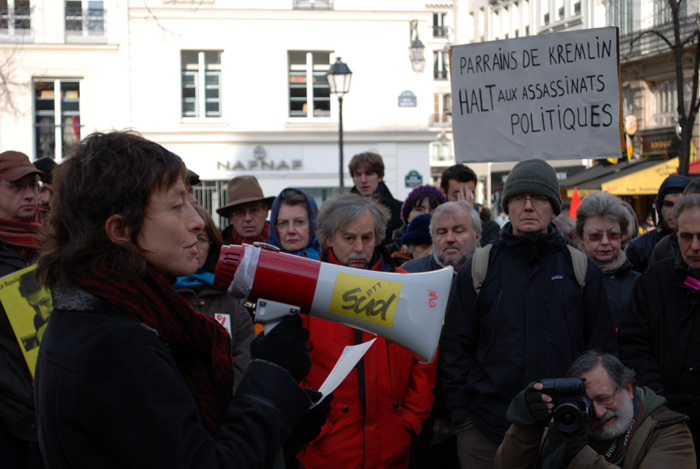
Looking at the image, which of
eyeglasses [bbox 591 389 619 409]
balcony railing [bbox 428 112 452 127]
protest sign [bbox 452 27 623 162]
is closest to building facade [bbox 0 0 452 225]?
protest sign [bbox 452 27 623 162]

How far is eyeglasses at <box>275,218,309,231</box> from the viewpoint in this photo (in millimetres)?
4535

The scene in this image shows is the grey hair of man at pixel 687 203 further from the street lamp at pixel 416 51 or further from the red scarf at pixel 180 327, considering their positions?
the street lamp at pixel 416 51

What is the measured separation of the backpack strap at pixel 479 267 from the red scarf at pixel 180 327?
184cm

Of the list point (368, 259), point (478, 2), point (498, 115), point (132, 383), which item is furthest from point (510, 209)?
point (478, 2)

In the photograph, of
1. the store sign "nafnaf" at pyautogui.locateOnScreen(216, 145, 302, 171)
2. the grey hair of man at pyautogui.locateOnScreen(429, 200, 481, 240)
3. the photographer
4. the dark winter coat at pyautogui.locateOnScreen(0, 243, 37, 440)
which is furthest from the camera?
the store sign "nafnaf" at pyautogui.locateOnScreen(216, 145, 302, 171)

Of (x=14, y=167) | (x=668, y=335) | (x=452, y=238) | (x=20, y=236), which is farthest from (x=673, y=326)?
(x=14, y=167)

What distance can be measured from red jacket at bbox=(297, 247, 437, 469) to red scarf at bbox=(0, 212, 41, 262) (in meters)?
1.46

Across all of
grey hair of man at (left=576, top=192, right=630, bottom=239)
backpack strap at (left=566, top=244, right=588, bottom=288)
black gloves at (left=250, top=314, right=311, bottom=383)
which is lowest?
black gloves at (left=250, top=314, right=311, bottom=383)

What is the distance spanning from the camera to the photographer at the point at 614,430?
2.87 metres

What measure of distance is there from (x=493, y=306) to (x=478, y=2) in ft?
130

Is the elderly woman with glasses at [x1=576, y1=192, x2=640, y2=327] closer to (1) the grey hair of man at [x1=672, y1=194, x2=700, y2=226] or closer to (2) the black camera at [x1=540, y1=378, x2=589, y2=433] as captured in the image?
(1) the grey hair of man at [x1=672, y1=194, x2=700, y2=226]

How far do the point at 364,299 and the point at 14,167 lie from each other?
2591 millimetres

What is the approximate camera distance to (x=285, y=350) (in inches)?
72.1

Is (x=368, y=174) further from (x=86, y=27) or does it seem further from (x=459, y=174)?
(x=86, y=27)
